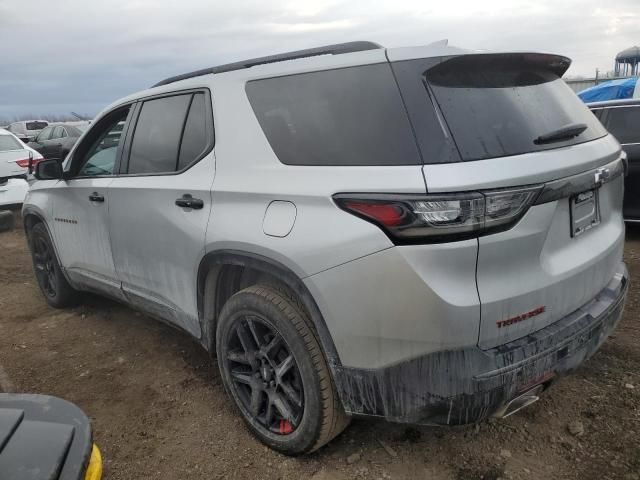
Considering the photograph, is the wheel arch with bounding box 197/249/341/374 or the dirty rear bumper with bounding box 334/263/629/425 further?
the wheel arch with bounding box 197/249/341/374

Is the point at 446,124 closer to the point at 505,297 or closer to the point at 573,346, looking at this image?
the point at 505,297

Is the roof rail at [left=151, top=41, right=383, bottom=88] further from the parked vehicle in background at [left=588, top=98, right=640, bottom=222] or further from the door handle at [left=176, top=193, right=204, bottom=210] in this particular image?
the parked vehicle in background at [left=588, top=98, right=640, bottom=222]

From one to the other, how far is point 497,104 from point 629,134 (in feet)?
15.8

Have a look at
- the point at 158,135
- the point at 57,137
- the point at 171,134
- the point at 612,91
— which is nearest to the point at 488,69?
the point at 171,134

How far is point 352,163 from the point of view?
2.04m

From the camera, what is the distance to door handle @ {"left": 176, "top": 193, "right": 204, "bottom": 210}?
2.65 meters

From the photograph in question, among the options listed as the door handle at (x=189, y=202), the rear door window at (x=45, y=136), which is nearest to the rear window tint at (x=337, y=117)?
the door handle at (x=189, y=202)

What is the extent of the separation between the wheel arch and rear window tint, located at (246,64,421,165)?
0.47 meters

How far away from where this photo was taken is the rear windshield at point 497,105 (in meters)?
1.91

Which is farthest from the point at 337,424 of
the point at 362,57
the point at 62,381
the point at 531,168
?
the point at 62,381

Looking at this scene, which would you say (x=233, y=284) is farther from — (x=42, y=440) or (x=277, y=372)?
(x=42, y=440)

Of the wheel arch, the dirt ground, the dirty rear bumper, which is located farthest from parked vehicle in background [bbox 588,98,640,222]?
the wheel arch

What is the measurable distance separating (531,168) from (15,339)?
4072 mm

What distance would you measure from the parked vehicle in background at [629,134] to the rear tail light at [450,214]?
14.9ft
